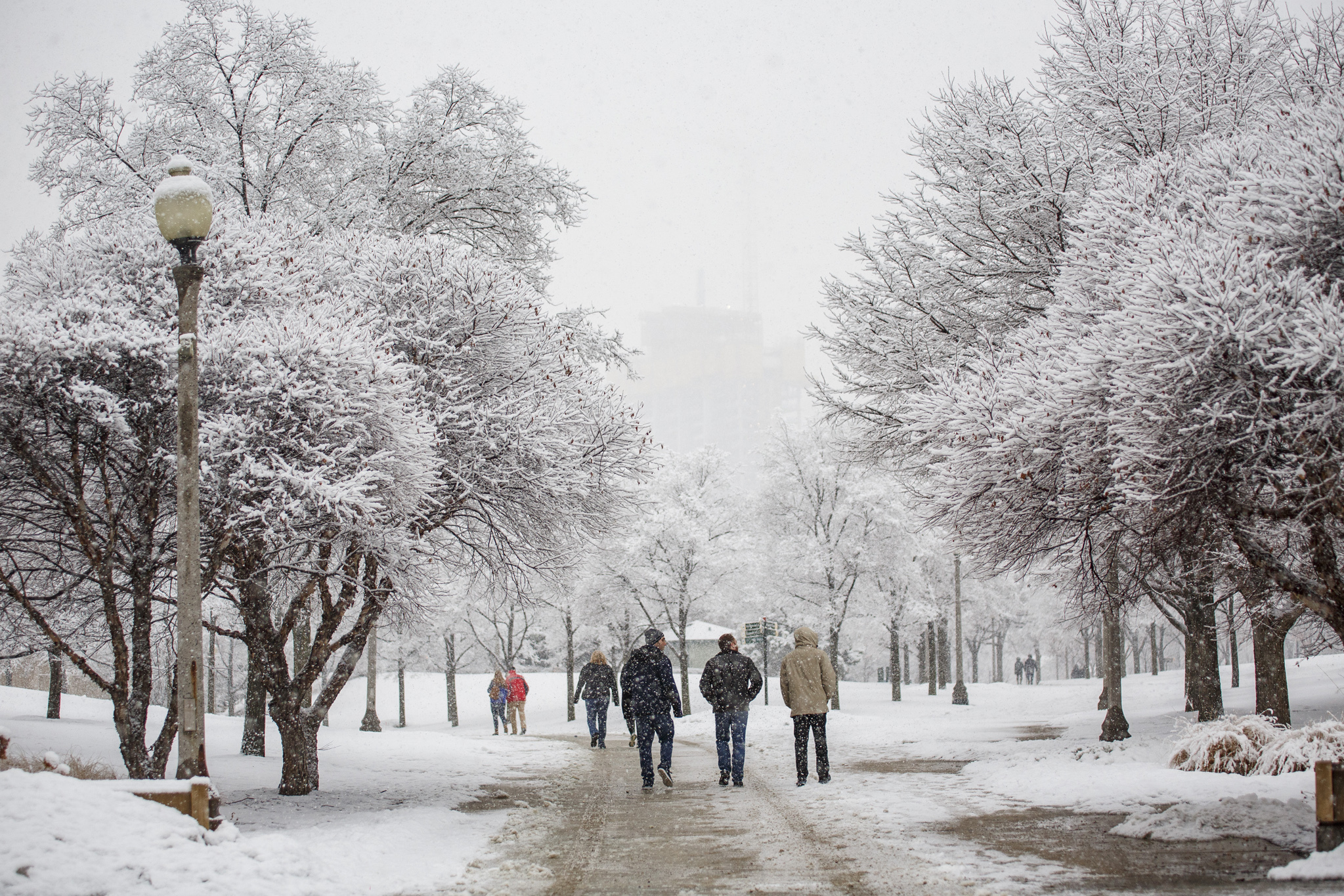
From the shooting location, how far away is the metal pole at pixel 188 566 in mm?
7020

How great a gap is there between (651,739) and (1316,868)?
22.5ft

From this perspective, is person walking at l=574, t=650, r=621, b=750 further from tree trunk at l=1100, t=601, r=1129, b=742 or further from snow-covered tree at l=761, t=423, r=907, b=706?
snow-covered tree at l=761, t=423, r=907, b=706

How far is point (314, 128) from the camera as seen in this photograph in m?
16.2

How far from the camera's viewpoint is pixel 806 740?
11.2m

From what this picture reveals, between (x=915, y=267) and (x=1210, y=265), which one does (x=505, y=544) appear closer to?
(x=915, y=267)

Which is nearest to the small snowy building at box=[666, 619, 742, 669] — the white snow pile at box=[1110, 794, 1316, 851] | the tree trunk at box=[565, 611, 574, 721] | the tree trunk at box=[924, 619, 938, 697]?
the tree trunk at box=[924, 619, 938, 697]

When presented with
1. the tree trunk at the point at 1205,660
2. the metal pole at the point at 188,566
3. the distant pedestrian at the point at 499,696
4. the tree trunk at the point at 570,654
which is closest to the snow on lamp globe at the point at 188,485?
the metal pole at the point at 188,566

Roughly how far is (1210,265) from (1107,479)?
2.24 meters

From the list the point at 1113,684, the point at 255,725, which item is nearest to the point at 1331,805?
the point at 1113,684

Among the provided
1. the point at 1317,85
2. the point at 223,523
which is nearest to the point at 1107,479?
the point at 1317,85

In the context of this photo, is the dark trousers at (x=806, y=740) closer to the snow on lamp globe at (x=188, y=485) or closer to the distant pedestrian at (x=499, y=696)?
the snow on lamp globe at (x=188, y=485)

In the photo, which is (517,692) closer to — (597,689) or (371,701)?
(371,701)

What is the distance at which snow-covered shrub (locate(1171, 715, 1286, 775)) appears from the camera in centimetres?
993

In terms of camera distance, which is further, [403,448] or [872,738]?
[872,738]
